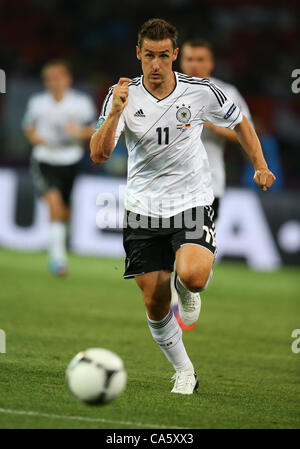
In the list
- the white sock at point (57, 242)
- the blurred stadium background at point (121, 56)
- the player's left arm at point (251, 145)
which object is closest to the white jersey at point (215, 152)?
the player's left arm at point (251, 145)

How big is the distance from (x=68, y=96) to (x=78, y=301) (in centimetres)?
380

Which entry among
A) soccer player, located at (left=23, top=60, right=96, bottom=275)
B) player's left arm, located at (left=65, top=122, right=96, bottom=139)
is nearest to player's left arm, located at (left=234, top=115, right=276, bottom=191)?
player's left arm, located at (left=65, top=122, right=96, bottom=139)

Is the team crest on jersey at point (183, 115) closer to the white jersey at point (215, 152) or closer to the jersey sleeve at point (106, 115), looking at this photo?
the jersey sleeve at point (106, 115)

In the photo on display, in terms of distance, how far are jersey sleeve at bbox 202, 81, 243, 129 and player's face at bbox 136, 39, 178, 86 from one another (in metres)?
0.38

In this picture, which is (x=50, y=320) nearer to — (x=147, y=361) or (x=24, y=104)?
(x=147, y=361)

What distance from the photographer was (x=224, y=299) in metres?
10.3

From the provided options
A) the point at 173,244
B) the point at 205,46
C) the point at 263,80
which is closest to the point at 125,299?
the point at 205,46

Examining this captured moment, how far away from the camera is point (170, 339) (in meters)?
5.49

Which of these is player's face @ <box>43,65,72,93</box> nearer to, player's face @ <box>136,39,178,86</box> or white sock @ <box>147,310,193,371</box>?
player's face @ <box>136,39,178,86</box>

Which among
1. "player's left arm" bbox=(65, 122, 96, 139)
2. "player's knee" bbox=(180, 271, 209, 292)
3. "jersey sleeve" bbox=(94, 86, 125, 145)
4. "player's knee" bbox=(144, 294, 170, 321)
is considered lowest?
"player's knee" bbox=(144, 294, 170, 321)

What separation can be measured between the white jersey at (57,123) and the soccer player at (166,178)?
6229 mm

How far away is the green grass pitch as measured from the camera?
4707 millimetres

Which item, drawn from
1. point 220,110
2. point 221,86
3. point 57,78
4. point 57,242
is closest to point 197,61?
point 221,86

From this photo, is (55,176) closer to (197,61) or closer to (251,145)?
(197,61)
